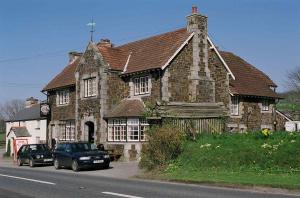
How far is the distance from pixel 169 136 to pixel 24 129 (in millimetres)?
31069

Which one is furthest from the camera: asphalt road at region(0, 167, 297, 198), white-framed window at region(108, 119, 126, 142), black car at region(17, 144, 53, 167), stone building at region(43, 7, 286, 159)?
white-framed window at region(108, 119, 126, 142)

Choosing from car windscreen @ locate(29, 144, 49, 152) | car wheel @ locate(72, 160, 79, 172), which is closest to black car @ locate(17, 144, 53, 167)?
car windscreen @ locate(29, 144, 49, 152)

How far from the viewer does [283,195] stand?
13961 millimetres

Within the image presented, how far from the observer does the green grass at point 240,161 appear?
1791 centimetres

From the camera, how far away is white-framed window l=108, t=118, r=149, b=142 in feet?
107

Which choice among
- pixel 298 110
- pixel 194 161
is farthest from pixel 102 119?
pixel 298 110

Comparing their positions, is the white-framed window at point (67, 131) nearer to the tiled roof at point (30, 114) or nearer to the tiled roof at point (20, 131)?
the tiled roof at point (30, 114)

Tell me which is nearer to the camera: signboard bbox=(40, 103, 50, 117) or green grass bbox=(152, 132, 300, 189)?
green grass bbox=(152, 132, 300, 189)

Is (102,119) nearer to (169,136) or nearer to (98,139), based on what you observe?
(98,139)

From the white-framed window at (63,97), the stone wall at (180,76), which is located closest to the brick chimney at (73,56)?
the white-framed window at (63,97)

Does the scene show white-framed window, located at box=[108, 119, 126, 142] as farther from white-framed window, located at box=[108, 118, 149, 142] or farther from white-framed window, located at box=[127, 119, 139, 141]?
white-framed window, located at box=[127, 119, 139, 141]

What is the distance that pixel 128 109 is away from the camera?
33.8 metres

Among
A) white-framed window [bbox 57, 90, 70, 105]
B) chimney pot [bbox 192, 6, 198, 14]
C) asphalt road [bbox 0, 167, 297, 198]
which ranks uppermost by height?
chimney pot [bbox 192, 6, 198, 14]

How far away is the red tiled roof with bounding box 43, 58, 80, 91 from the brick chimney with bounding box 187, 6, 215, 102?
11123mm
